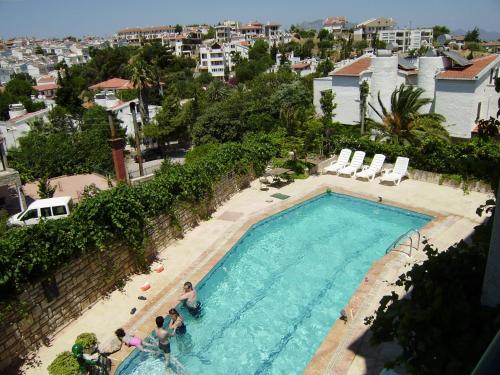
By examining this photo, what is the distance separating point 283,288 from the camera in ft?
39.1

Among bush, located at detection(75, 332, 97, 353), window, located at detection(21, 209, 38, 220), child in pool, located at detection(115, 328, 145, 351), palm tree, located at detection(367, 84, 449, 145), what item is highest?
palm tree, located at detection(367, 84, 449, 145)

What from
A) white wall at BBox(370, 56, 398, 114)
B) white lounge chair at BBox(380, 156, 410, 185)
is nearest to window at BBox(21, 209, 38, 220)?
white lounge chair at BBox(380, 156, 410, 185)

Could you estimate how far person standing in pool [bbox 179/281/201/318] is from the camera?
10.7m

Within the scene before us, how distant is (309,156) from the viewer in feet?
73.2

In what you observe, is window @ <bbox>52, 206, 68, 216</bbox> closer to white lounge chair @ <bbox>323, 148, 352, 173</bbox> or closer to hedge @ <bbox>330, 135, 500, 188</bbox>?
white lounge chair @ <bbox>323, 148, 352, 173</bbox>

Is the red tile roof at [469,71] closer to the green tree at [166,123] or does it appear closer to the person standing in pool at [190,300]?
the person standing in pool at [190,300]

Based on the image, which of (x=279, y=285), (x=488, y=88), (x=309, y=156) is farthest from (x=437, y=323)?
(x=488, y=88)

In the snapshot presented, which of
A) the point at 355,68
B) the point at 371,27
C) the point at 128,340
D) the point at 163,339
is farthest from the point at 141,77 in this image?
the point at 371,27

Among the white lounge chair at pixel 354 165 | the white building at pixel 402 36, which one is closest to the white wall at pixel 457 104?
the white lounge chair at pixel 354 165

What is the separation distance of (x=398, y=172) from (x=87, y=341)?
1517cm

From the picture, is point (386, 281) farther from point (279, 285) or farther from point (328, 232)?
point (328, 232)

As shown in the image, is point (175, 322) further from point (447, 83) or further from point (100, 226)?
point (447, 83)

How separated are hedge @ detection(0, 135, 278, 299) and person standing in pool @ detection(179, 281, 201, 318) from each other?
2.37 meters

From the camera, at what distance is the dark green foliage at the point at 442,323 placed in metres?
4.11
